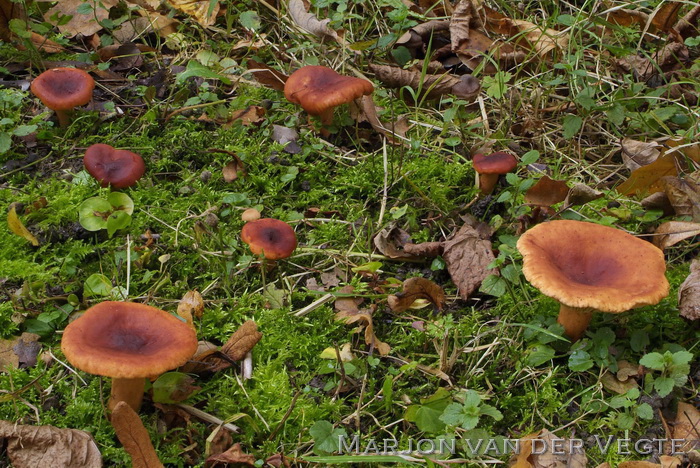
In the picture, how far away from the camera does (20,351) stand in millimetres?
2902

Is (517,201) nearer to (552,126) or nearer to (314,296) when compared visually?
(552,126)

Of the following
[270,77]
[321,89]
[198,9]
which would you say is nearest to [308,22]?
[270,77]

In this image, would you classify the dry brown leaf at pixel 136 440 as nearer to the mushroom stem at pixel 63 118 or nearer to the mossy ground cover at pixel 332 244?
the mossy ground cover at pixel 332 244

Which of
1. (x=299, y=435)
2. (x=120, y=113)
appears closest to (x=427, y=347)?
(x=299, y=435)

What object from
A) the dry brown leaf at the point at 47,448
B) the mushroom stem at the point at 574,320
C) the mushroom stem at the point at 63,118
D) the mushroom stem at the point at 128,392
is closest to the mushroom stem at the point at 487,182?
the mushroom stem at the point at 574,320

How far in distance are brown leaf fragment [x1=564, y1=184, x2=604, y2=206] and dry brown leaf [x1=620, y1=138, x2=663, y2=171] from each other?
67 cm

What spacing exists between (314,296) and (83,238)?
1.33 meters

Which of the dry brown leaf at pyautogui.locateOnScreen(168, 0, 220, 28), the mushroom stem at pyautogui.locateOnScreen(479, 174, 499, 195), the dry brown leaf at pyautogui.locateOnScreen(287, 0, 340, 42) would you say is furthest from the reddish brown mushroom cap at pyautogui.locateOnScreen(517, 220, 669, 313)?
the dry brown leaf at pyautogui.locateOnScreen(168, 0, 220, 28)

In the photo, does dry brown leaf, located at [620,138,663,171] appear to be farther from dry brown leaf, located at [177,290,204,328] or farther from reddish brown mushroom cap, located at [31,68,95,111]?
reddish brown mushroom cap, located at [31,68,95,111]

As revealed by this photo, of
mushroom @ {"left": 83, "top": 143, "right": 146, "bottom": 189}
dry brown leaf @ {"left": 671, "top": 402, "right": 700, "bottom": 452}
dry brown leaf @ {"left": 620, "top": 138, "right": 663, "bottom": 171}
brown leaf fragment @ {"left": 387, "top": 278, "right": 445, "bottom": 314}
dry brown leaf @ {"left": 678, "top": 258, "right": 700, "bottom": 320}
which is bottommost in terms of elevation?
dry brown leaf @ {"left": 671, "top": 402, "right": 700, "bottom": 452}

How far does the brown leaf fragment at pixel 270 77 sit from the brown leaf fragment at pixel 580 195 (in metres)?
2.18

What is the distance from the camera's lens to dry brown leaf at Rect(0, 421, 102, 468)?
2.43 meters

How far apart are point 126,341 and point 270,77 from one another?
105 inches

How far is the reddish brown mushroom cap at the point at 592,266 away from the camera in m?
2.55
